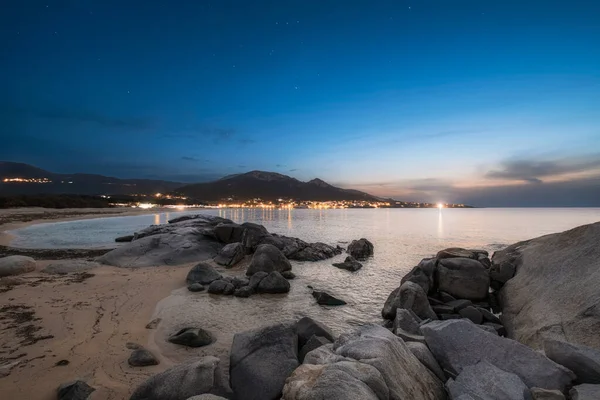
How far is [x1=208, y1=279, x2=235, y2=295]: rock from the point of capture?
15.3 metres

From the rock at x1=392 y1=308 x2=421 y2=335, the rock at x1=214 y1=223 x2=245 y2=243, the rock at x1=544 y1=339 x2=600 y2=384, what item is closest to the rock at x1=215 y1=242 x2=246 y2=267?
the rock at x1=214 y1=223 x2=245 y2=243

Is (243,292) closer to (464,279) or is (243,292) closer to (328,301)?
(328,301)

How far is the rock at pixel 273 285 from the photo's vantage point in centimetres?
1580

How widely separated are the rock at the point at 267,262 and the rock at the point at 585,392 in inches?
601

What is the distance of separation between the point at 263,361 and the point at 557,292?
374 inches

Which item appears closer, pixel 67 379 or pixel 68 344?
pixel 67 379

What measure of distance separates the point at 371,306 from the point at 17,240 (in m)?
37.8

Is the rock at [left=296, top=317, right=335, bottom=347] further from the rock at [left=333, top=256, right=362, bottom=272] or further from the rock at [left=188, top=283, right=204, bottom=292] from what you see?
the rock at [left=333, top=256, right=362, bottom=272]

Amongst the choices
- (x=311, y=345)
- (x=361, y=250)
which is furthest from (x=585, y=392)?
(x=361, y=250)

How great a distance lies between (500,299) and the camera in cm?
1309

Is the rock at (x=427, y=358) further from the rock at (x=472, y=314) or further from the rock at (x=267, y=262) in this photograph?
the rock at (x=267, y=262)

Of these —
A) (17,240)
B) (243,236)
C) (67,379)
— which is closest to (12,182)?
(17,240)

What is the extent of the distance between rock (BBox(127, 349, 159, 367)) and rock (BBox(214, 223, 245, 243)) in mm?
19657

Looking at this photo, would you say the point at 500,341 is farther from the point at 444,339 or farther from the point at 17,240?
the point at 17,240
